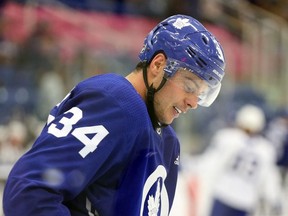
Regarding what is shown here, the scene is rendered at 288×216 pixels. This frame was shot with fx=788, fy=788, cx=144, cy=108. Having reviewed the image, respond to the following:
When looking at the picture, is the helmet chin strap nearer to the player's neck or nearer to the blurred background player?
the player's neck

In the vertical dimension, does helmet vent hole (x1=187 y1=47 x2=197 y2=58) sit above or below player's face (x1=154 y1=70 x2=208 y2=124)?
above

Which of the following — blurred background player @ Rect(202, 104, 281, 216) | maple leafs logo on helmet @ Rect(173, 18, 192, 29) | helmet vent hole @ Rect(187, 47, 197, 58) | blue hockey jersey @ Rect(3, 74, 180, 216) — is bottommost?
blurred background player @ Rect(202, 104, 281, 216)

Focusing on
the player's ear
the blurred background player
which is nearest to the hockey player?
the player's ear

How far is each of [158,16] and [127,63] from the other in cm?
220

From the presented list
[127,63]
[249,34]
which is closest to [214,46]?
[127,63]

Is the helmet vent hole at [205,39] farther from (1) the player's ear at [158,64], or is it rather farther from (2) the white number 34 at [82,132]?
(2) the white number 34 at [82,132]

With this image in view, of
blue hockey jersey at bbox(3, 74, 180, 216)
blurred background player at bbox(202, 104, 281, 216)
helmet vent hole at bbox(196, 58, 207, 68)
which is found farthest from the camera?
blurred background player at bbox(202, 104, 281, 216)

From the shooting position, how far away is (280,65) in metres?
11.2

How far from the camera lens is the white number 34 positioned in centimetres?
197

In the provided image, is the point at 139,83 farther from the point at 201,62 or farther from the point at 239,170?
the point at 239,170

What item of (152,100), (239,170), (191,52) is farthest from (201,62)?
(239,170)

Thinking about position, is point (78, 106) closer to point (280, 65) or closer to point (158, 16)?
point (158, 16)

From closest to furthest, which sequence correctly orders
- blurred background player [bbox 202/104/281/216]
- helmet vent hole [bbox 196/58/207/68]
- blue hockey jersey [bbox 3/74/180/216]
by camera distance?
blue hockey jersey [bbox 3/74/180/216] < helmet vent hole [bbox 196/58/207/68] < blurred background player [bbox 202/104/281/216]

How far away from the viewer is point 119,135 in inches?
78.5
